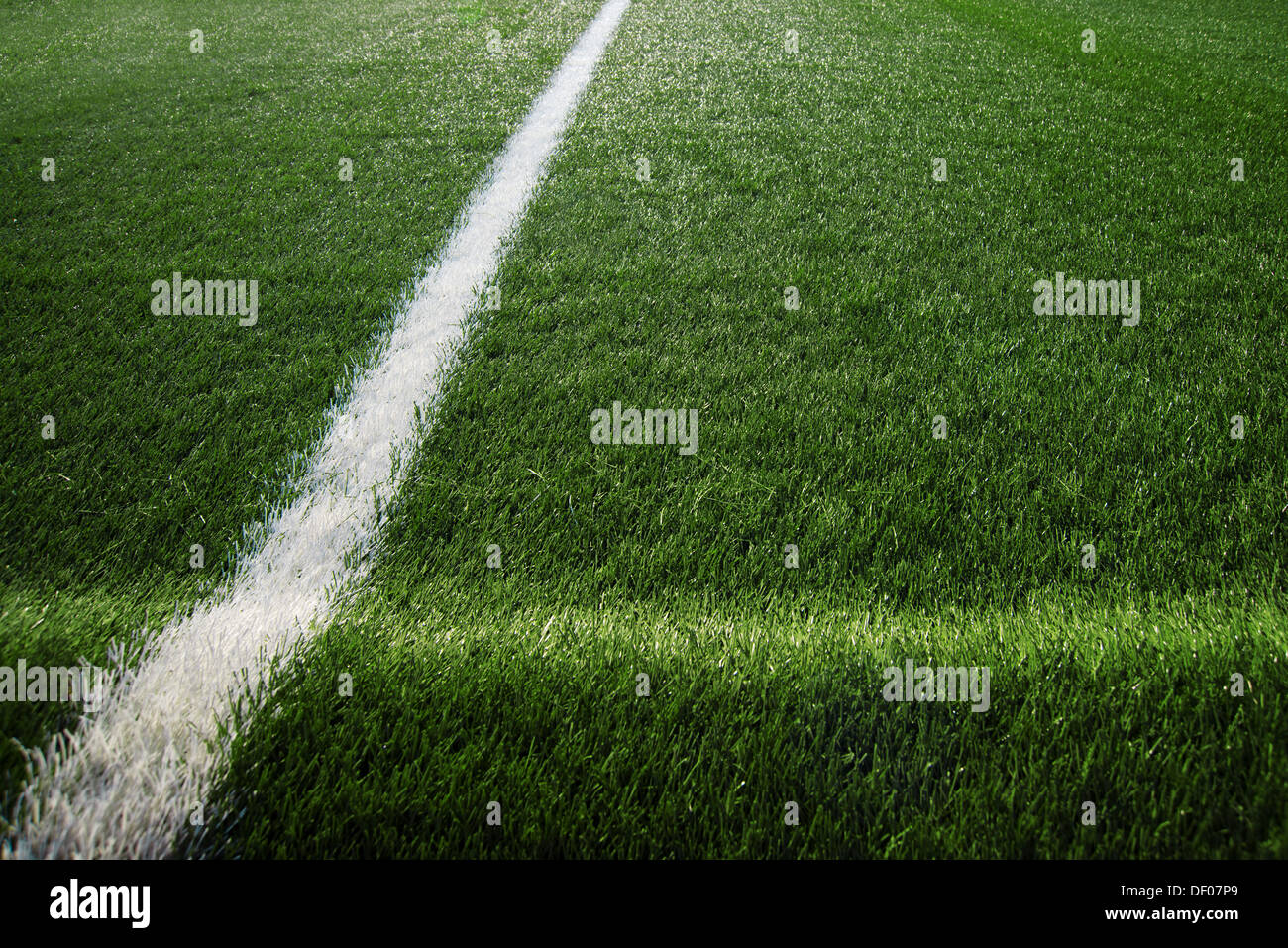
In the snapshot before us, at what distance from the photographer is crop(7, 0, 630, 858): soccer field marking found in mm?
1007

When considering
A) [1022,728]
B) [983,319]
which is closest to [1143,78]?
[983,319]

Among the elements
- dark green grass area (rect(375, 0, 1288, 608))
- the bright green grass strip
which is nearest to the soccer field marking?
the bright green grass strip

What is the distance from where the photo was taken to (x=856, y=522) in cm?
162

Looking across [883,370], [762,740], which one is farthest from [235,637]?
[883,370]

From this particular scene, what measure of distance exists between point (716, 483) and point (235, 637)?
45.9 inches

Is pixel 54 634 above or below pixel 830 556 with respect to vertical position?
below

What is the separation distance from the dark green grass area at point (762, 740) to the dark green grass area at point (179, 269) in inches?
19.7

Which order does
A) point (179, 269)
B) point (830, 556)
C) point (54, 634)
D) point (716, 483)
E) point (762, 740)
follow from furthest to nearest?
1. point (179, 269)
2. point (716, 483)
3. point (830, 556)
4. point (54, 634)
5. point (762, 740)

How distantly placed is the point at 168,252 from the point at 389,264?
91cm

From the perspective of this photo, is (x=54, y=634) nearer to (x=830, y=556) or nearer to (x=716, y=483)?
(x=716, y=483)

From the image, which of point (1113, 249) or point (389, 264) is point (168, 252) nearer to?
point (389, 264)

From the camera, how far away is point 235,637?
1369 mm

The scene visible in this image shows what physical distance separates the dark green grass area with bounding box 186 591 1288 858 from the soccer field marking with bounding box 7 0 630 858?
0.31 ft

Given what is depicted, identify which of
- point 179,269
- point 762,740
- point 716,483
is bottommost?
point 762,740
